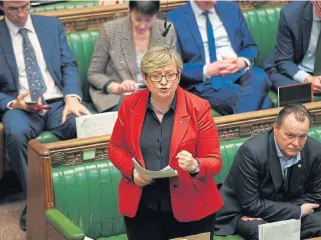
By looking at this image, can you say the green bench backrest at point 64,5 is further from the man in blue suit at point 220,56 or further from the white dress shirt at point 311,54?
the white dress shirt at point 311,54

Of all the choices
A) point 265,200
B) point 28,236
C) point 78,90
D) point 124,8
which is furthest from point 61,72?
point 265,200

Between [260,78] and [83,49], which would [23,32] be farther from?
[260,78]

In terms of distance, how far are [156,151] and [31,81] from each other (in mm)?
1405

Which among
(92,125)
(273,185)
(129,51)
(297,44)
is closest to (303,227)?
(273,185)

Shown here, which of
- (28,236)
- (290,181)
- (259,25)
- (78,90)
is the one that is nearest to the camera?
(290,181)

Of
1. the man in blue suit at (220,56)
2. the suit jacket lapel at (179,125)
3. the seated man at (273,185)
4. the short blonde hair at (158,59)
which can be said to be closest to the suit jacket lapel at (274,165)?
the seated man at (273,185)

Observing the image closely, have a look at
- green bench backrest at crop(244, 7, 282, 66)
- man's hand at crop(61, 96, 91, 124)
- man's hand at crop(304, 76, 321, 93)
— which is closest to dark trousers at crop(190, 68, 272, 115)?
man's hand at crop(304, 76, 321, 93)

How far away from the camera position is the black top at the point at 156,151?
3.19 metres

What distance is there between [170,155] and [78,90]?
1408 millimetres

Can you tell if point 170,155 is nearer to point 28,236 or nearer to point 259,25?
point 28,236

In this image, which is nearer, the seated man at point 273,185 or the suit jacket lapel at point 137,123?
the suit jacket lapel at point 137,123

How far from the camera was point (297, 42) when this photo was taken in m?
4.91

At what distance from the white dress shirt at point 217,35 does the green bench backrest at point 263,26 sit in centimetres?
31

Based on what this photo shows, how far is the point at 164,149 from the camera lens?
10.5 feet
